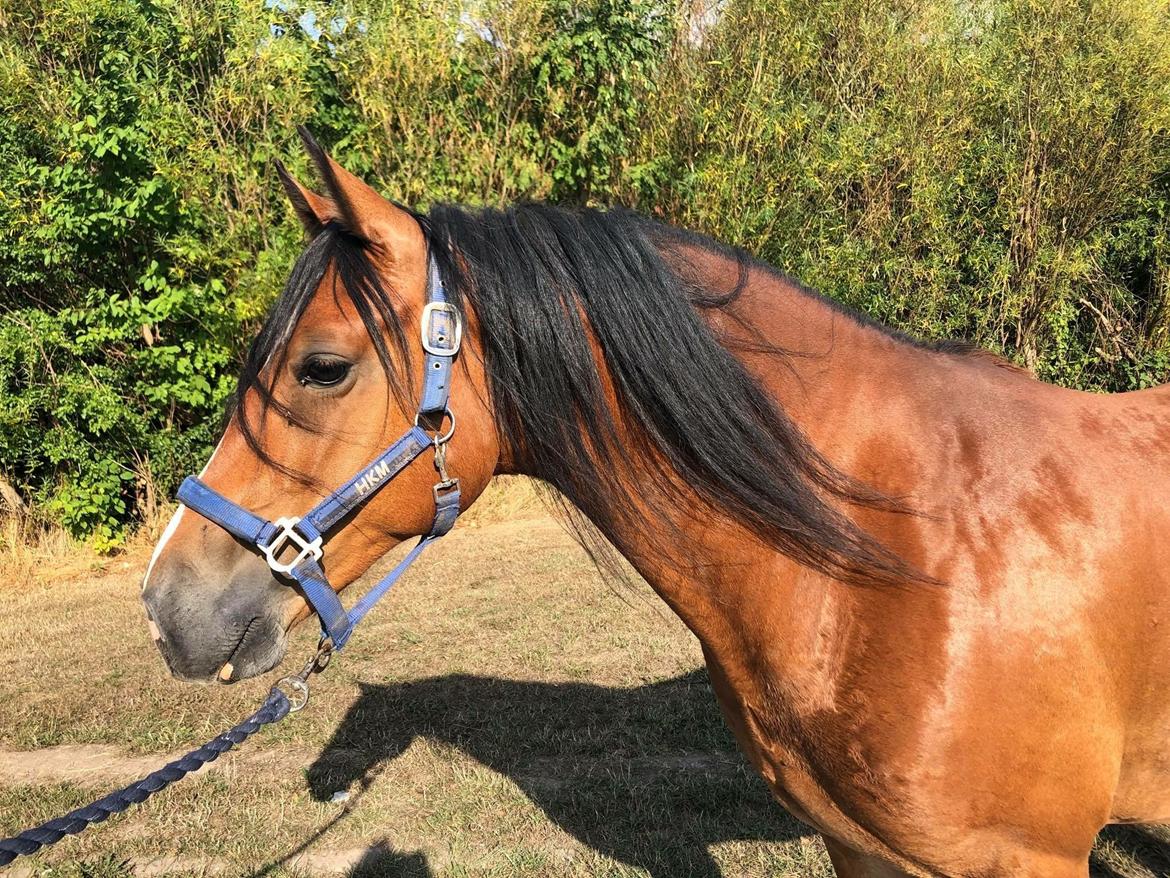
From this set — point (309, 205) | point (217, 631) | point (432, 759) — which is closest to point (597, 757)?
point (432, 759)

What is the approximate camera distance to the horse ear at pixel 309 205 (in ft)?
6.18

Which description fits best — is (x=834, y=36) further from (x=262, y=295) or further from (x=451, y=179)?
(x=262, y=295)

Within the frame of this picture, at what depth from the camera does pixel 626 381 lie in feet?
6.09

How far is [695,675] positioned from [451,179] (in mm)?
7117

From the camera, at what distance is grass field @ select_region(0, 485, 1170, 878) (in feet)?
11.3

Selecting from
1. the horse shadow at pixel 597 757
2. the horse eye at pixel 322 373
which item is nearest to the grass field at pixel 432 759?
the horse shadow at pixel 597 757

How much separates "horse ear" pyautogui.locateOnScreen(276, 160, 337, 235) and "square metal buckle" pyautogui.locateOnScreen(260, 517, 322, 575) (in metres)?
0.71

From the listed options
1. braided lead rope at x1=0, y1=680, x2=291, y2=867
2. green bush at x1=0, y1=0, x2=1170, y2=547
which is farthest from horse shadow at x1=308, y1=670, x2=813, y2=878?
green bush at x1=0, y1=0, x2=1170, y2=547

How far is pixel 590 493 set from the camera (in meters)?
1.96

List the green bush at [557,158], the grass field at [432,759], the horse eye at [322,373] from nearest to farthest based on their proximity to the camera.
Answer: the horse eye at [322,373]
the grass field at [432,759]
the green bush at [557,158]

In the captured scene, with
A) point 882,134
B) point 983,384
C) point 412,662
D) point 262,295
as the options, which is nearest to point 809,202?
point 882,134

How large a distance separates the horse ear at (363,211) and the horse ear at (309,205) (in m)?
0.13

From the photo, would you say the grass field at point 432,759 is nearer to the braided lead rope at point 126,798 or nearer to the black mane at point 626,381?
the black mane at point 626,381

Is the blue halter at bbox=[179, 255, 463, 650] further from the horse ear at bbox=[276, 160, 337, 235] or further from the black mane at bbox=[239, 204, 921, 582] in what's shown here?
the horse ear at bbox=[276, 160, 337, 235]
